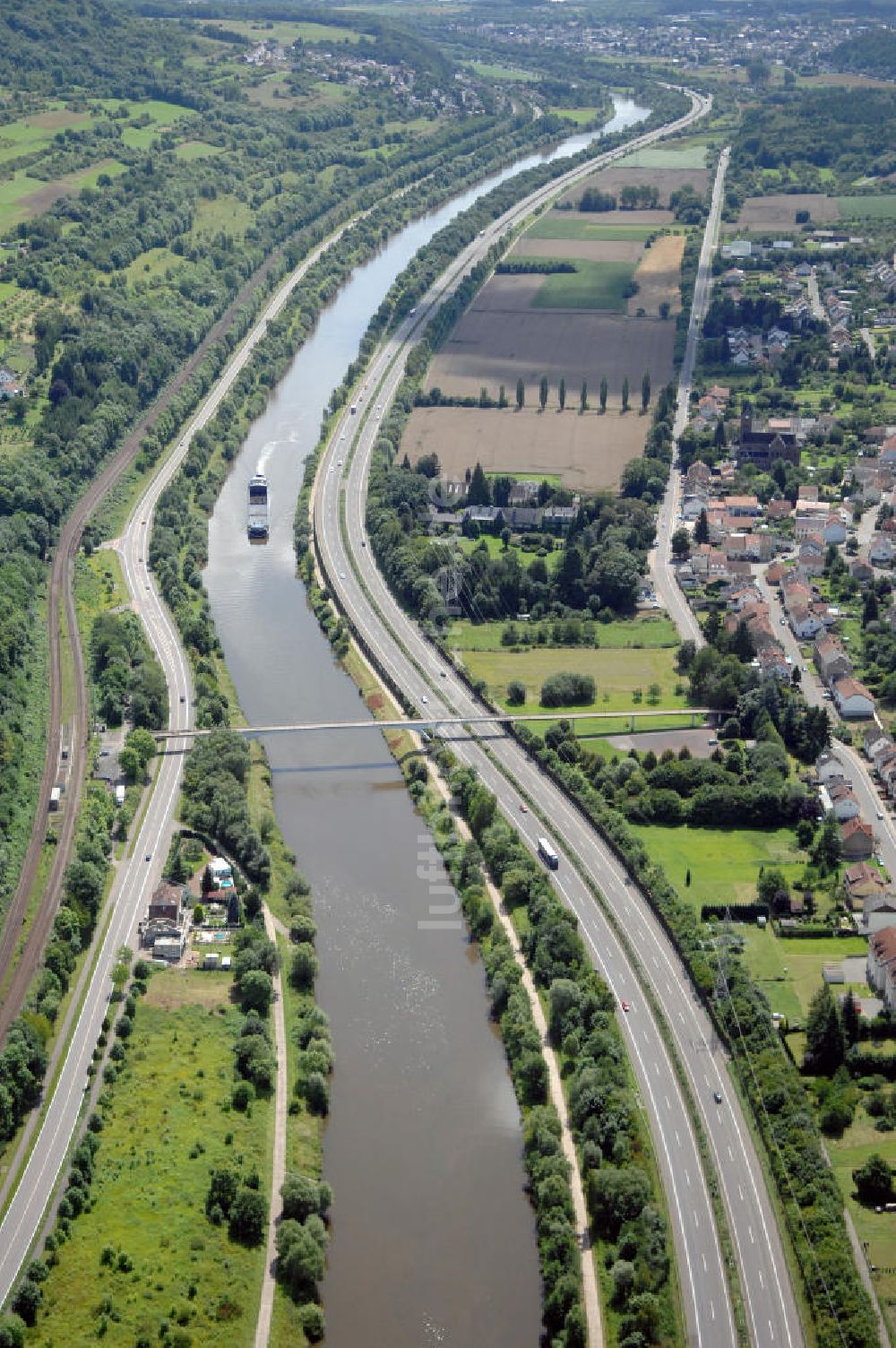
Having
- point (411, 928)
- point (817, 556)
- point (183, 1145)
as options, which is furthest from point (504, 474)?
point (183, 1145)

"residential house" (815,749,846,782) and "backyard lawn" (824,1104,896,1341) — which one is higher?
"residential house" (815,749,846,782)

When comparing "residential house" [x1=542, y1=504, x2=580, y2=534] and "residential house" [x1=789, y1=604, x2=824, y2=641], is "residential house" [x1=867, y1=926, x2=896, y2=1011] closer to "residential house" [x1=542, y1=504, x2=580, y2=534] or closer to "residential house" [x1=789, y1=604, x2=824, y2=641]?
"residential house" [x1=789, y1=604, x2=824, y2=641]

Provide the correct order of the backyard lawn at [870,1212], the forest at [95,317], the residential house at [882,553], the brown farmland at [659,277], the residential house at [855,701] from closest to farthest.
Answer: the backyard lawn at [870,1212] → the residential house at [855,701] → the forest at [95,317] → the residential house at [882,553] → the brown farmland at [659,277]

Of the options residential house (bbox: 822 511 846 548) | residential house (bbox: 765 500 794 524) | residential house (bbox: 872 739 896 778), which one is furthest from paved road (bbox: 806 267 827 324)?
residential house (bbox: 872 739 896 778)

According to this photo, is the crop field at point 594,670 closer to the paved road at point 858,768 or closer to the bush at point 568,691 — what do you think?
the bush at point 568,691

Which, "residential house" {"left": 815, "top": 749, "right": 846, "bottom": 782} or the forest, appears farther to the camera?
the forest

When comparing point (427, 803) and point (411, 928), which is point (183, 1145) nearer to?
point (411, 928)

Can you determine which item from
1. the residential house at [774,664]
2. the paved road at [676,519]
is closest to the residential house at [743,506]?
the paved road at [676,519]

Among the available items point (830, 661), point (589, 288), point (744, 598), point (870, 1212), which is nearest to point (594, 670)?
point (744, 598)
